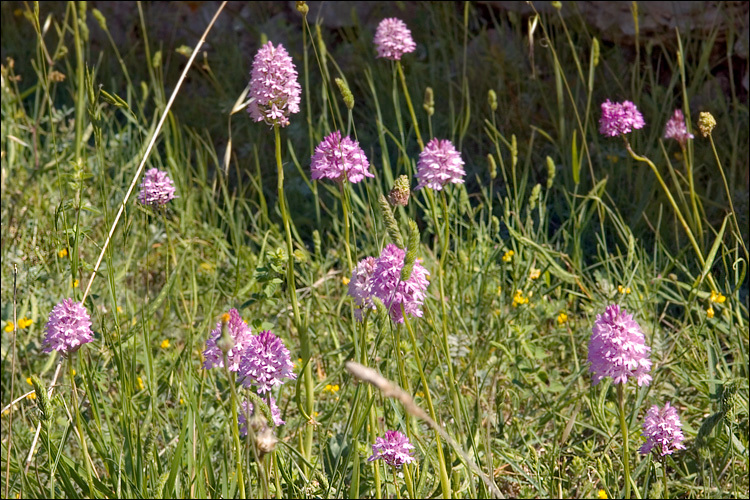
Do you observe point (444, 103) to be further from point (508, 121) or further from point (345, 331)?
point (345, 331)

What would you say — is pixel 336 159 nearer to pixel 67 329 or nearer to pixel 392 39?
pixel 67 329

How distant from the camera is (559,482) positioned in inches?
70.0

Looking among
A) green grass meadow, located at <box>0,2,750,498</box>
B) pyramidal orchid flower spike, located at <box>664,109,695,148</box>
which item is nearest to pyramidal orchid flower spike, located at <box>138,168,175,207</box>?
green grass meadow, located at <box>0,2,750,498</box>

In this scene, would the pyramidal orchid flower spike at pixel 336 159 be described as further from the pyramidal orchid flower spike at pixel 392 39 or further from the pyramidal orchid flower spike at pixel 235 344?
the pyramidal orchid flower spike at pixel 392 39

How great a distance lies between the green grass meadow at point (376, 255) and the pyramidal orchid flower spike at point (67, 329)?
5cm

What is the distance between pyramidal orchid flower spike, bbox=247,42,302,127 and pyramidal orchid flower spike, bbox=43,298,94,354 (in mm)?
447

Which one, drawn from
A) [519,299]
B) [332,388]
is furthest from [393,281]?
[519,299]

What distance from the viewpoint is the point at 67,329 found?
141 centimetres

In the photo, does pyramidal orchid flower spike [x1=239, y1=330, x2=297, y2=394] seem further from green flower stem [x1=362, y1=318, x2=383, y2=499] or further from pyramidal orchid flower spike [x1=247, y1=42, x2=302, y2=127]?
pyramidal orchid flower spike [x1=247, y1=42, x2=302, y2=127]

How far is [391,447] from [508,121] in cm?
209

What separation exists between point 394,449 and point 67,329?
0.56m

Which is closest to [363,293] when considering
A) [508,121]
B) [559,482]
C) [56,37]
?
[559,482]

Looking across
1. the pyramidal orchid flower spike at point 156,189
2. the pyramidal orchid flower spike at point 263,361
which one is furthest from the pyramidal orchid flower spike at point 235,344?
the pyramidal orchid flower spike at point 156,189

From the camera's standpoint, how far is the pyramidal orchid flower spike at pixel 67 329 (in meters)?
1.40
